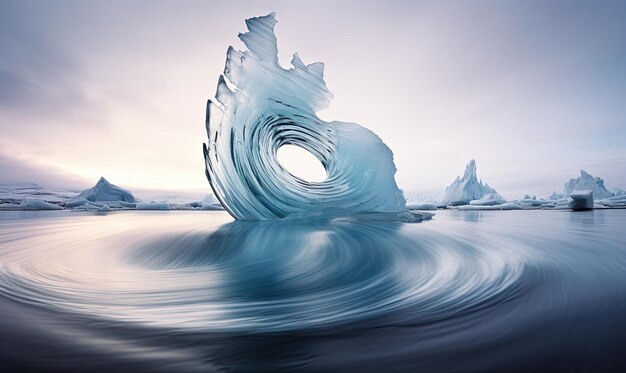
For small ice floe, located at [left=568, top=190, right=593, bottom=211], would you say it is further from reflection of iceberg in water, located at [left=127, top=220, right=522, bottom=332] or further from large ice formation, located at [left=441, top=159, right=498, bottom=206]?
large ice formation, located at [left=441, top=159, right=498, bottom=206]

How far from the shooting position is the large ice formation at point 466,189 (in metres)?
29.9

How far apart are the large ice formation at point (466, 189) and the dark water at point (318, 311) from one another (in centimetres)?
2940

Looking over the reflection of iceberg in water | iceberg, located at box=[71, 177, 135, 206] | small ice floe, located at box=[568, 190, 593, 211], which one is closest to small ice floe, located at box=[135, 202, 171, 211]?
iceberg, located at box=[71, 177, 135, 206]

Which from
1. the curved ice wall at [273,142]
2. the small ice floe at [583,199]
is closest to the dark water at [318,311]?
the curved ice wall at [273,142]

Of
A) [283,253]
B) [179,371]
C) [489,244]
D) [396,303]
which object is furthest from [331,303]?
[489,244]

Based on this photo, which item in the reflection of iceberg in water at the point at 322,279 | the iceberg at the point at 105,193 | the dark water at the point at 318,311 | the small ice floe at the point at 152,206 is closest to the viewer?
the dark water at the point at 318,311

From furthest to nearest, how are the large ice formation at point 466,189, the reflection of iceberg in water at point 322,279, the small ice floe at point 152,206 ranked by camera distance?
the large ice formation at point 466,189
the small ice floe at point 152,206
the reflection of iceberg in water at point 322,279

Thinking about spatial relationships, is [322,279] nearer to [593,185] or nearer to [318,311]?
[318,311]

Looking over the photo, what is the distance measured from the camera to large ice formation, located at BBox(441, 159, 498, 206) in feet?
98.0

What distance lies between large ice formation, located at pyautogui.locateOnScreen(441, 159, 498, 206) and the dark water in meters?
29.4

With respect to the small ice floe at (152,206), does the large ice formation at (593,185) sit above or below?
above

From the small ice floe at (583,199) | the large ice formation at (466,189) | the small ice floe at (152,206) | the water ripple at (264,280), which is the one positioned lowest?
the water ripple at (264,280)

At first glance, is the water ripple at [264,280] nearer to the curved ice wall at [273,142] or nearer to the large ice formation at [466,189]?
the curved ice wall at [273,142]

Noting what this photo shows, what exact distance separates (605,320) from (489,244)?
80.5 inches
